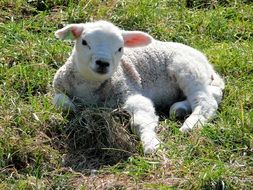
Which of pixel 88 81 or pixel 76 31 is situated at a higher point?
pixel 76 31

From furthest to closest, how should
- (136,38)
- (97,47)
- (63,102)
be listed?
(136,38), (63,102), (97,47)

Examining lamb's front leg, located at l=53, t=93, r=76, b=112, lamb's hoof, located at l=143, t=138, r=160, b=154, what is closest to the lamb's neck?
lamb's front leg, located at l=53, t=93, r=76, b=112

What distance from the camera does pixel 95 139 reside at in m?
6.32

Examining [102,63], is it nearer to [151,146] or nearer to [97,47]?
[97,47]

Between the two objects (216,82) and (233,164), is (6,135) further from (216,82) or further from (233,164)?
(216,82)

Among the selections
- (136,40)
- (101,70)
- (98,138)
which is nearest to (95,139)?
(98,138)

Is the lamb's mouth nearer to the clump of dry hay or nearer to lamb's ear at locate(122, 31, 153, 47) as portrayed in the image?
the clump of dry hay

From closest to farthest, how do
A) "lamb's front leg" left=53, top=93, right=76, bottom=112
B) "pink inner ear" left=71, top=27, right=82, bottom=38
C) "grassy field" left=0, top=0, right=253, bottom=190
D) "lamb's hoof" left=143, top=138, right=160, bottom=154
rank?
"grassy field" left=0, top=0, right=253, bottom=190 → "lamb's hoof" left=143, top=138, right=160, bottom=154 → "lamb's front leg" left=53, top=93, right=76, bottom=112 → "pink inner ear" left=71, top=27, right=82, bottom=38

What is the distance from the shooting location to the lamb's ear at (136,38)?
6828 millimetres

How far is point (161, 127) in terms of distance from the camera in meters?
6.63

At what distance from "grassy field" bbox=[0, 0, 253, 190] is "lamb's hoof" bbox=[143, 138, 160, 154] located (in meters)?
0.08

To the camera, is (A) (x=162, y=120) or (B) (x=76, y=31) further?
(A) (x=162, y=120)

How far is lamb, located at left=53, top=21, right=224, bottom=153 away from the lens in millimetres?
6465

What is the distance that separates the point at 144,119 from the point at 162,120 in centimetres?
48
